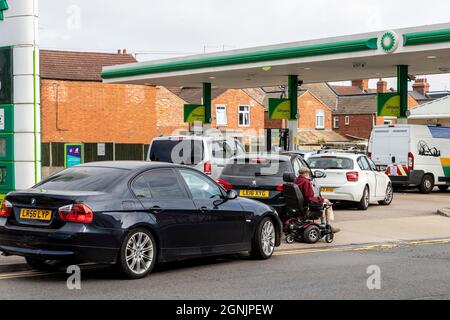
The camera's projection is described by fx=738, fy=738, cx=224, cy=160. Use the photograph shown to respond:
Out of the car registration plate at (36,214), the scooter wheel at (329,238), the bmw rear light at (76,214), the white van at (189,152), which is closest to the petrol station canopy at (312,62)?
the white van at (189,152)

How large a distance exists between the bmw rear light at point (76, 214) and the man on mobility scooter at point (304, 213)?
16.9ft

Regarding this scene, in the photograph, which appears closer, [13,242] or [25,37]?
[13,242]

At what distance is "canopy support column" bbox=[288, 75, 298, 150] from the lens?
3225 centimetres

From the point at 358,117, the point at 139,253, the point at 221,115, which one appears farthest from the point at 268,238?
the point at 358,117

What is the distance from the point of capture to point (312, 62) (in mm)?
27719

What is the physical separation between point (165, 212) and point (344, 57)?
17986 millimetres

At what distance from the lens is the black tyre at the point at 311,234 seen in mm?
12984

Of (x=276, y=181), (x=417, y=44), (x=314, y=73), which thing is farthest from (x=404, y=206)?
(x=314, y=73)

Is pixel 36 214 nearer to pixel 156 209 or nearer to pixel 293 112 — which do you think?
pixel 156 209

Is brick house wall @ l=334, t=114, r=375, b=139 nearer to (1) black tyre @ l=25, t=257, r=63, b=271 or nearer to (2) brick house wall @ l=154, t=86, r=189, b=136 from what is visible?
(2) brick house wall @ l=154, t=86, r=189, b=136

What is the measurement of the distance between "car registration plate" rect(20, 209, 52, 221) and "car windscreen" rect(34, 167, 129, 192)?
531 mm

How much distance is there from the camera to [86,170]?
9.83 meters

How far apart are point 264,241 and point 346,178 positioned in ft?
30.6
